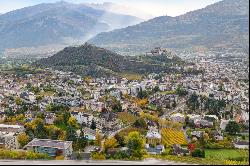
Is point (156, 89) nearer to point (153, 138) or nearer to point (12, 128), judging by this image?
point (153, 138)

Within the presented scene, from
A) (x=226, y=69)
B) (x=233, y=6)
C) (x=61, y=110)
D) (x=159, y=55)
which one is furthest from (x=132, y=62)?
(x=233, y=6)

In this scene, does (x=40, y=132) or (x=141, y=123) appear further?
(x=141, y=123)

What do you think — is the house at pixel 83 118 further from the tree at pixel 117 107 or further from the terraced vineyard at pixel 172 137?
the terraced vineyard at pixel 172 137

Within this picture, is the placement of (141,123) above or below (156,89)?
below

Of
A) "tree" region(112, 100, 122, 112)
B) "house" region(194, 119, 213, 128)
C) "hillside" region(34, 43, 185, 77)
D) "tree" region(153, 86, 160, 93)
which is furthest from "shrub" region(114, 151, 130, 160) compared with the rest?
"hillside" region(34, 43, 185, 77)

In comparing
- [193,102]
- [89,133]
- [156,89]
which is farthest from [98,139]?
[156,89]

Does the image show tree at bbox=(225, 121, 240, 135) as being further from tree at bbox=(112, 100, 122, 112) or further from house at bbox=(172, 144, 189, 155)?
tree at bbox=(112, 100, 122, 112)

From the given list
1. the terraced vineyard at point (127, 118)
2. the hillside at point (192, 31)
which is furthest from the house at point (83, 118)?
the hillside at point (192, 31)
